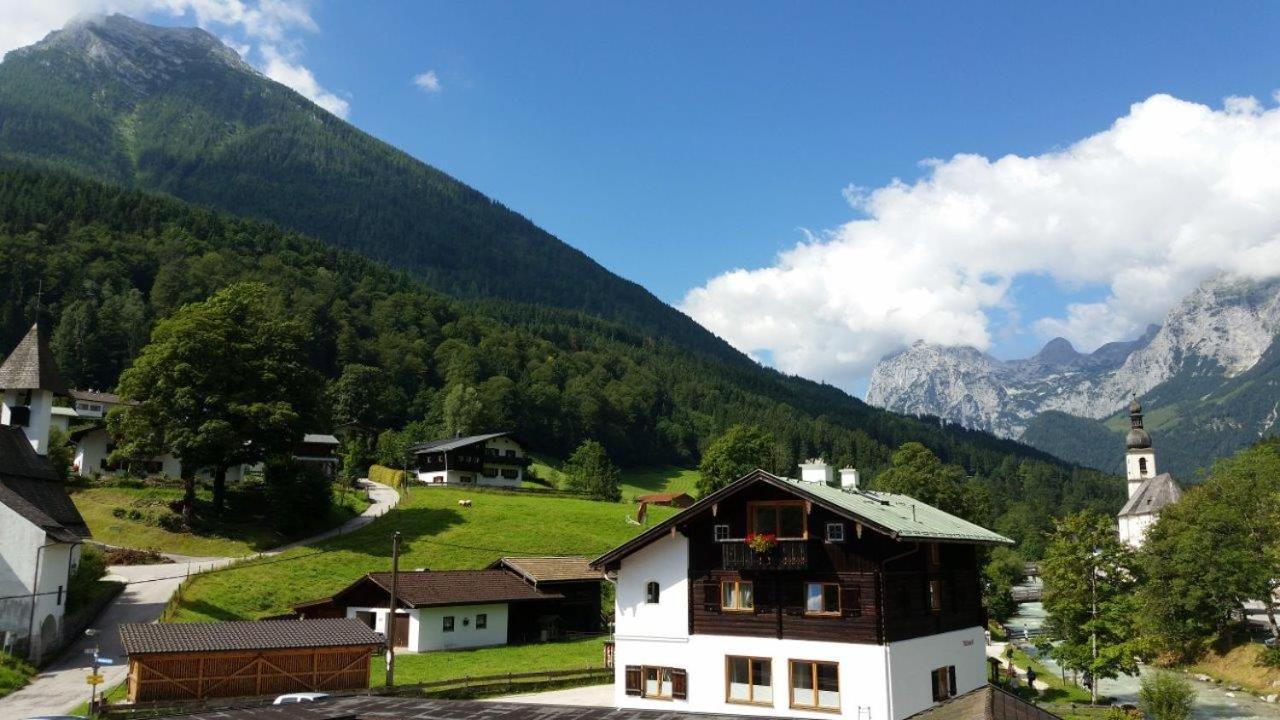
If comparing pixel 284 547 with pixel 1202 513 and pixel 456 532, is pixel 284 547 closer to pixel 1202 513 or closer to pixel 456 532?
pixel 456 532

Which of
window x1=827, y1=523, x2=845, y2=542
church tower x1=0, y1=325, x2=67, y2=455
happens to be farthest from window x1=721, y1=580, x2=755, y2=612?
church tower x1=0, y1=325, x2=67, y2=455

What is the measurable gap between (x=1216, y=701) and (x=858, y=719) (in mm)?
38528

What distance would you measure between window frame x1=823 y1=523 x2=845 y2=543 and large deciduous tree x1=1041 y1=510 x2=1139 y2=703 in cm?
2411

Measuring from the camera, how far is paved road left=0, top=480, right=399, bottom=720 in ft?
105

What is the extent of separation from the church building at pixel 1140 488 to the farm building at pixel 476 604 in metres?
85.1

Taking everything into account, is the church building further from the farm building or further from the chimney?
the chimney

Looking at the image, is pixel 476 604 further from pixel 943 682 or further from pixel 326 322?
pixel 326 322

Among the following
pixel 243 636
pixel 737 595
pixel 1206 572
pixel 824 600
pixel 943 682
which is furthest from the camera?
pixel 1206 572

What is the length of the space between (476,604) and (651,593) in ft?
61.5

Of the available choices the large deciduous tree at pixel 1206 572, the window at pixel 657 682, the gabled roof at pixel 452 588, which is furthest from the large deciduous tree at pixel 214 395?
the large deciduous tree at pixel 1206 572

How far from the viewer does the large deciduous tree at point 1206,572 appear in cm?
6312

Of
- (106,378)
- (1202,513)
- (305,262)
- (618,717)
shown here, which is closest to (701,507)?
(618,717)

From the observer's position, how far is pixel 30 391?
5231 centimetres

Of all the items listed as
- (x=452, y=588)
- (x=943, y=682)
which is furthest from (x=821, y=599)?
(x=452, y=588)
